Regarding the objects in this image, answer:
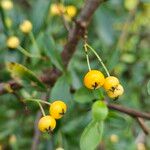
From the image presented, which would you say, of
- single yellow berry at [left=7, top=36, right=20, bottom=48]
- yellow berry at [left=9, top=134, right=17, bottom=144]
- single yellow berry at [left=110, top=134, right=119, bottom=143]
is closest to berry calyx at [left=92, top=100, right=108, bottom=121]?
single yellow berry at [left=7, top=36, right=20, bottom=48]

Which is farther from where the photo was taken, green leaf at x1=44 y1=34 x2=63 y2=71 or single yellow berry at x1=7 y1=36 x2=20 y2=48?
single yellow berry at x1=7 y1=36 x2=20 y2=48

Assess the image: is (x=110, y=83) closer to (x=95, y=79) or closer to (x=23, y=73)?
(x=95, y=79)

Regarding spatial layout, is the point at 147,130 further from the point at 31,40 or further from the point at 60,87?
the point at 31,40

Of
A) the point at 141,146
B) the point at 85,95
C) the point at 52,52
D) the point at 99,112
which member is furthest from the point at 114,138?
the point at 99,112

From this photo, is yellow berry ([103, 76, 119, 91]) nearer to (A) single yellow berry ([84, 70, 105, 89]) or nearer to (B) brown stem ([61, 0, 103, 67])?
(A) single yellow berry ([84, 70, 105, 89])

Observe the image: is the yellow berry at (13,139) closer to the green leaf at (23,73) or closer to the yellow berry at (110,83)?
the green leaf at (23,73)

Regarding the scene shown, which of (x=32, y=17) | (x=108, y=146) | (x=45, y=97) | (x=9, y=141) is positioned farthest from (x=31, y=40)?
(x=108, y=146)
